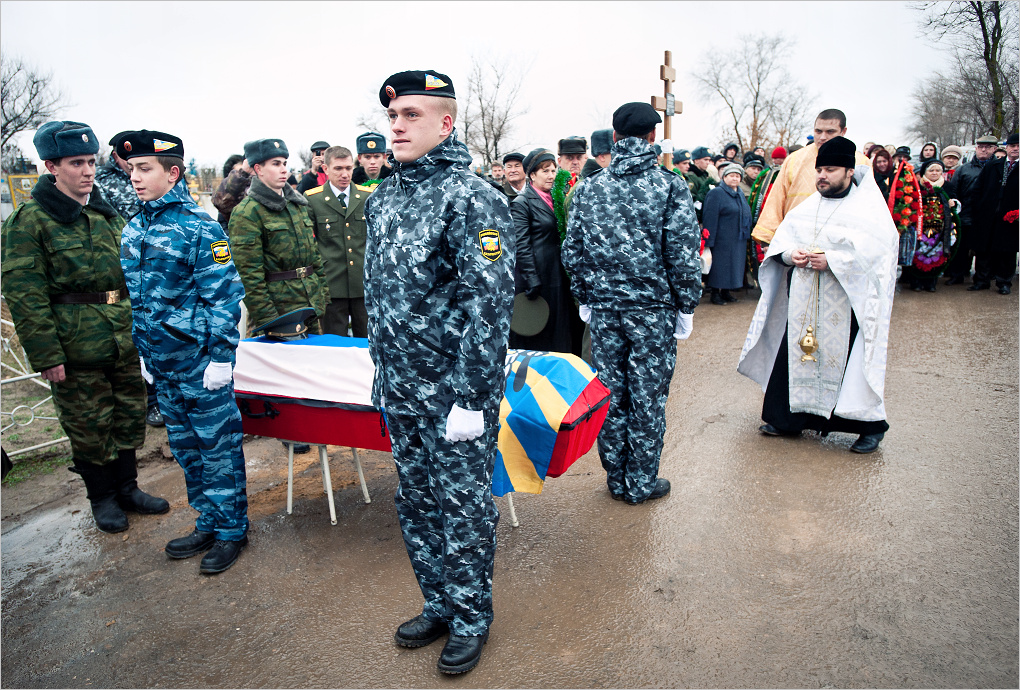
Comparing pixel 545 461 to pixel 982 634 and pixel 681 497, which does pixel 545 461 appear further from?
pixel 982 634

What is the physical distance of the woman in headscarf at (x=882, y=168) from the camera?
8.24m

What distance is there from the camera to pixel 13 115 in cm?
2269

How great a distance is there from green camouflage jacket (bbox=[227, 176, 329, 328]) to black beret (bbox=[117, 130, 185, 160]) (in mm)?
1228

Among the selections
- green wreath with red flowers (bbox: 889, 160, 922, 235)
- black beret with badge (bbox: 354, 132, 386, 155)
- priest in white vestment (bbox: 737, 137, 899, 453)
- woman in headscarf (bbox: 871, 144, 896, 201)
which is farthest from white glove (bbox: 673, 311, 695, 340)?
green wreath with red flowers (bbox: 889, 160, 922, 235)

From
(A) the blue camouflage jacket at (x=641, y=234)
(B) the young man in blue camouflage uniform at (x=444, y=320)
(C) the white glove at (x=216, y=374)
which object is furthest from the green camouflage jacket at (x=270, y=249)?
(B) the young man in blue camouflage uniform at (x=444, y=320)

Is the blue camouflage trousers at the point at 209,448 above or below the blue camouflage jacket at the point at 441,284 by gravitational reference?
below

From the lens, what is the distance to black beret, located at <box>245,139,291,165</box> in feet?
15.0

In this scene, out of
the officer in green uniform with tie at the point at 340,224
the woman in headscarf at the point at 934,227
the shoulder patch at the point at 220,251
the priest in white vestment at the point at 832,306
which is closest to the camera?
the shoulder patch at the point at 220,251

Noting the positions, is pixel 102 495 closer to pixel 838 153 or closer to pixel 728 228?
pixel 838 153

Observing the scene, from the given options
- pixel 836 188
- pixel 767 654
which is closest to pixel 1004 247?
pixel 836 188

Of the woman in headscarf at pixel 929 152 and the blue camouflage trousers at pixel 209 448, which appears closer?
the blue camouflage trousers at pixel 209 448

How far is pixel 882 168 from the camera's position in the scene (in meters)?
8.60

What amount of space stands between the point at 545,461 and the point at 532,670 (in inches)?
34.0

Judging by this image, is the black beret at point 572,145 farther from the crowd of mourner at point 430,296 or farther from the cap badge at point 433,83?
the cap badge at point 433,83
